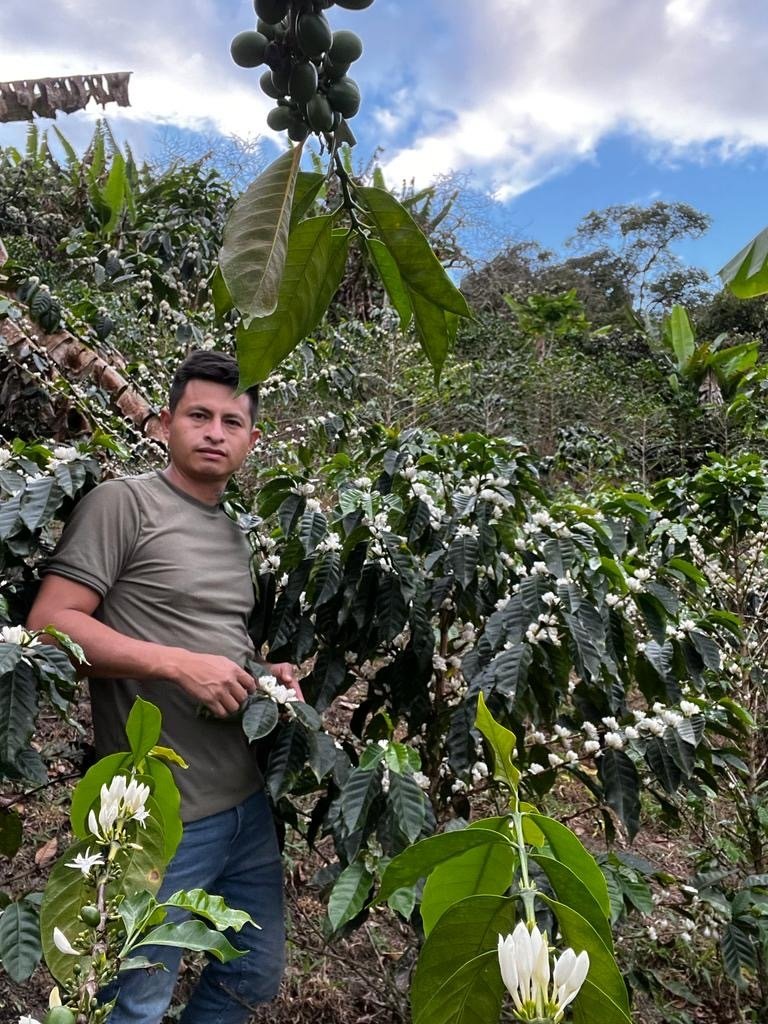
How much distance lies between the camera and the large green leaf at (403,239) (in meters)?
0.53

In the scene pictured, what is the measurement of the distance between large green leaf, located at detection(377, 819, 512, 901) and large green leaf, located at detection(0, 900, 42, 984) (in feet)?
3.25

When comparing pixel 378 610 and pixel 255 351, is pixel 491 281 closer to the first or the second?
pixel 378 610

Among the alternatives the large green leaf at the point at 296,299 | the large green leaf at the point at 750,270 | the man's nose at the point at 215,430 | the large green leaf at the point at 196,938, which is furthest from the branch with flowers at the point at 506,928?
the man's nose at the point at 215,430

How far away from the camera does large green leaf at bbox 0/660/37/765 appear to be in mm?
1163

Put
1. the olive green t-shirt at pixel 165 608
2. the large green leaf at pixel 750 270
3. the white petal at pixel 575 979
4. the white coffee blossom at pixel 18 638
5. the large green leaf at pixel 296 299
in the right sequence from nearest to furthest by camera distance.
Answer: the white petal at pixel 575 979
the large green leaf at pixel 296 299
the large green leaf at pixel 750 270
the white coffee blossom at pixel 18 638
the olive green t-shirt at pixel 165 608

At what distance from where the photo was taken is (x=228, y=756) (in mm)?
1652

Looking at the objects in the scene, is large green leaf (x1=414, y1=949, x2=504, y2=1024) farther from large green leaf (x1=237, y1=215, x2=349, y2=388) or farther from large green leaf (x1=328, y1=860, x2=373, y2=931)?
large green leaf (x1=328, y1=860, x2=373, y2=931)

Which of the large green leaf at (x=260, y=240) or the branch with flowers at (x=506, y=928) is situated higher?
the large green leaf at (x=260, y=240)

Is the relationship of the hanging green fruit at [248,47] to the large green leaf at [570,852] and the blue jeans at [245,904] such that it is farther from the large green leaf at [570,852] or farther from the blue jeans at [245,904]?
the blue jeans at [245,904]

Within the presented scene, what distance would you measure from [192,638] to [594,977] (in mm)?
1369

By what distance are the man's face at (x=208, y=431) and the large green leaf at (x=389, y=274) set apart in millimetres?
1122

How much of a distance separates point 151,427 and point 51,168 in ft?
14.2

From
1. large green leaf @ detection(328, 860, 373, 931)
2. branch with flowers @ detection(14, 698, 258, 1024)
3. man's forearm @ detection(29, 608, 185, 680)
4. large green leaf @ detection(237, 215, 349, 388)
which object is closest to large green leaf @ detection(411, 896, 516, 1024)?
branch with flowers @ detection(14, 698, 258, 1024)

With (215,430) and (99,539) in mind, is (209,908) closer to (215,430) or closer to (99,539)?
(99,539)
